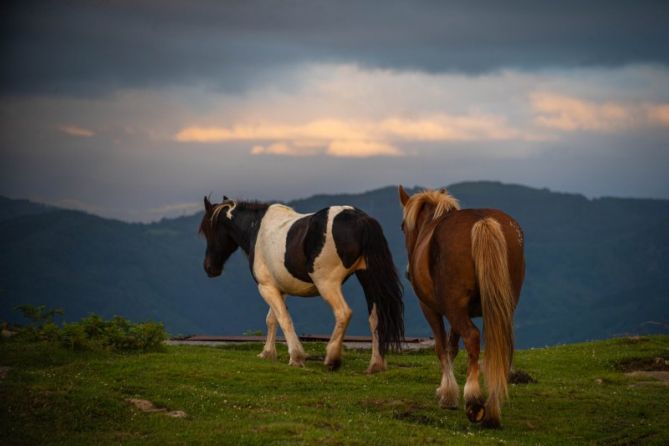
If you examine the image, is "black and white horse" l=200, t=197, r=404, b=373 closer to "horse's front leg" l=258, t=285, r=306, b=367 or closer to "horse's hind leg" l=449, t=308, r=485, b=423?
"horse's front leg" l=258, t=285, r=306, b=367

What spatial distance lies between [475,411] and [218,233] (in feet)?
32.2

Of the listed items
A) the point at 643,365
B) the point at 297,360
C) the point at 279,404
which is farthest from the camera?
the point at 643,365

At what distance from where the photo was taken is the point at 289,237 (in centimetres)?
1956

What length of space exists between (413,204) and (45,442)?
6.33 metres

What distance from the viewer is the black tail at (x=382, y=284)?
18531 millimetres

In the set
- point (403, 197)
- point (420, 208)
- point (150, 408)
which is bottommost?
point (150, 408)

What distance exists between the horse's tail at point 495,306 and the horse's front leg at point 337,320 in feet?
18.7

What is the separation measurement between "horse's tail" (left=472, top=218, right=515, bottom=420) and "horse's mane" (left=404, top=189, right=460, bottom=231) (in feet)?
6.47

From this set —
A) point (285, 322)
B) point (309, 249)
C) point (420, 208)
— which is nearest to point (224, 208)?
point (285, 322)

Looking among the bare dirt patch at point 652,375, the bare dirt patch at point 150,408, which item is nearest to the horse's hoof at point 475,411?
the bare dirt patch at point 150,408

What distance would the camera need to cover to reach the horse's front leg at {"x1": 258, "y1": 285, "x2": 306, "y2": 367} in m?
19.4

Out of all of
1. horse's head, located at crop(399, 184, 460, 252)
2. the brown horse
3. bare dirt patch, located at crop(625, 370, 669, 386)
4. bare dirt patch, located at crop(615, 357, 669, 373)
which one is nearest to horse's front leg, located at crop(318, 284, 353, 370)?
horse's head, located at crop(399, 184, 460, 252)

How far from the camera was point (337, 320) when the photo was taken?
61.6 feet

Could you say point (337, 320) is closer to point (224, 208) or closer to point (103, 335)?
point (224, 208)
